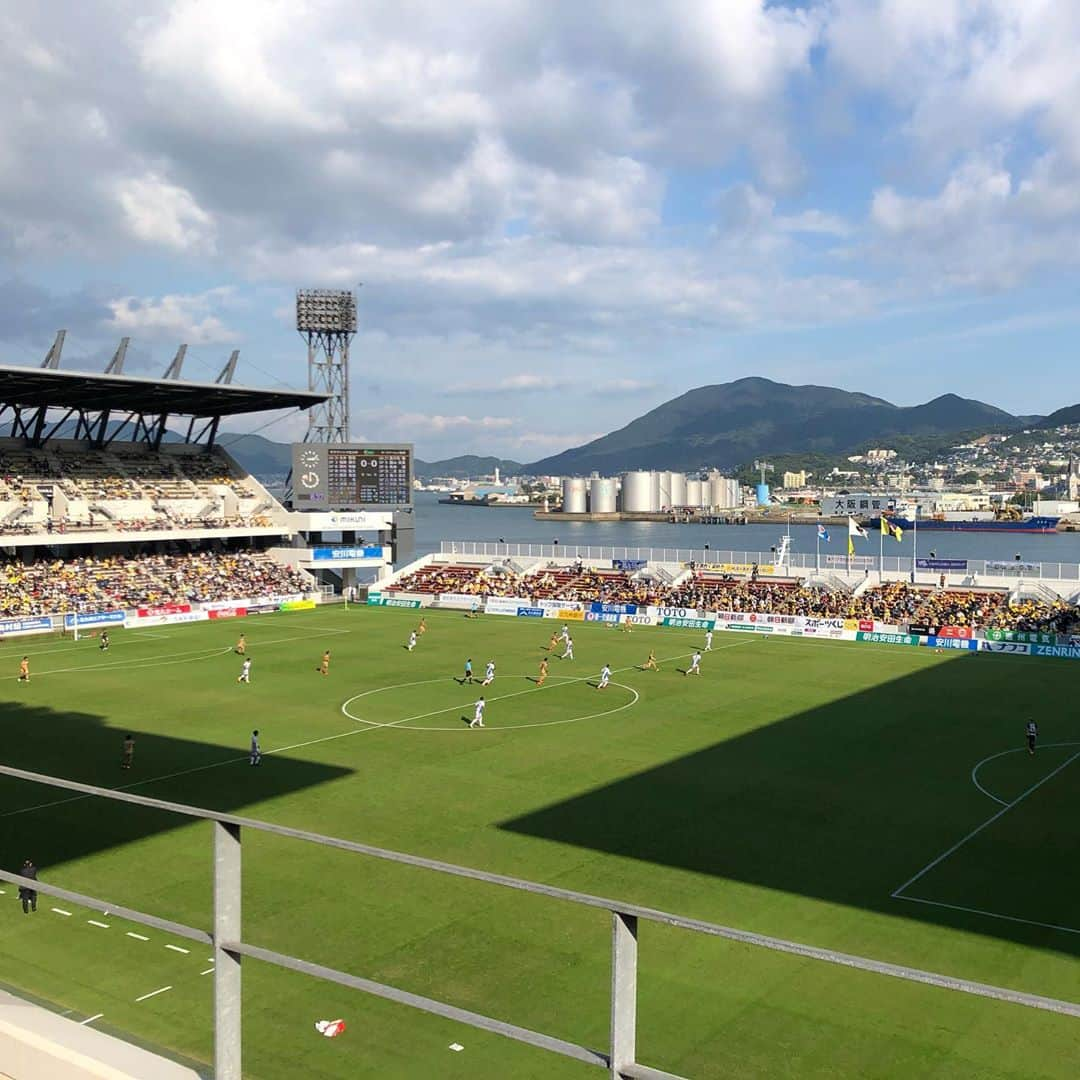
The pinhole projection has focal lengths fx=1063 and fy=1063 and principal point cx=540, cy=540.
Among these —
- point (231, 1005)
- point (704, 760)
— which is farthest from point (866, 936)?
point (231, 1005)

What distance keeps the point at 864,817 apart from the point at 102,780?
22.7 metres

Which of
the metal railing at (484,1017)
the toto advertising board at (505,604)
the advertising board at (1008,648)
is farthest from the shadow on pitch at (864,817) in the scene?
the toto advertising board at (505,604)

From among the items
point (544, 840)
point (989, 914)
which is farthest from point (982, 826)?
point (544, 840)

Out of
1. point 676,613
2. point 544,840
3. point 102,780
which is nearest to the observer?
point 544,840

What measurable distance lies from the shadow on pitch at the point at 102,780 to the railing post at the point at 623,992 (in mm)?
23417

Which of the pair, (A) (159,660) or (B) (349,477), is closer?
(A) (159,660)

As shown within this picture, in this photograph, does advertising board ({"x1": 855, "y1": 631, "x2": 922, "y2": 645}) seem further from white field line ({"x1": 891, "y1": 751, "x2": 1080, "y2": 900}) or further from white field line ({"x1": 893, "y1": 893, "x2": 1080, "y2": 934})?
white field line ({"x1": 893, "y1": 893, "x2": 1080, "y2": 934})

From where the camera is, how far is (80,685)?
5034 centimetres

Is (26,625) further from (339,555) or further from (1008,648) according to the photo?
(1008,648)

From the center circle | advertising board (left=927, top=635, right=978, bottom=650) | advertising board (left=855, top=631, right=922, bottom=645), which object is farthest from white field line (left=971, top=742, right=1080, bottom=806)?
advertising board (left=855, top=631, right=922, bottom=645)

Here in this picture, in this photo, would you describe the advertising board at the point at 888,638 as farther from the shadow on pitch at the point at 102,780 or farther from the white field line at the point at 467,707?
the shadow on pitch at the point at 102,780

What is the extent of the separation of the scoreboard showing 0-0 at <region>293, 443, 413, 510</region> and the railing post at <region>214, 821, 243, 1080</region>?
86.0 m

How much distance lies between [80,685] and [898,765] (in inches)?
1454

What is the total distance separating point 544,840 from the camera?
26516mm
